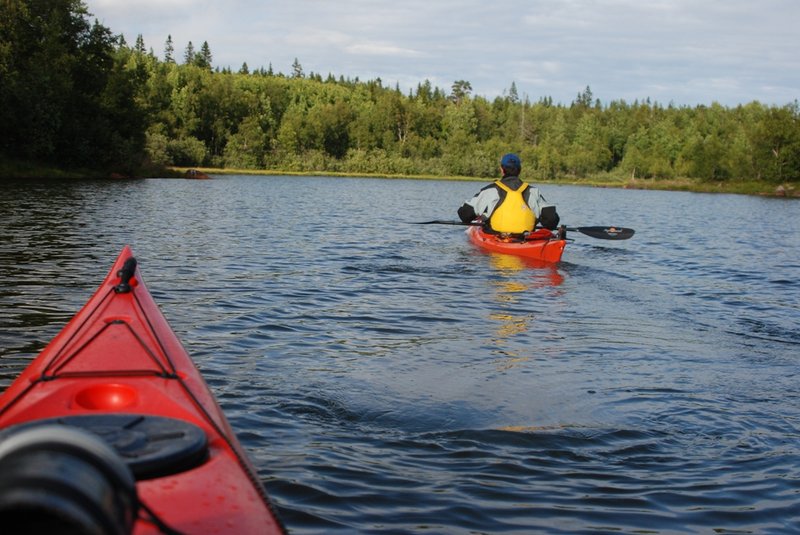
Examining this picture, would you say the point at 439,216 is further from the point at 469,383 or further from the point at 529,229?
the point at 469,383

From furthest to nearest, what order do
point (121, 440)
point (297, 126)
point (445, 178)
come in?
1. point (297, 126)
2. point (445, 178)
3. point (121, 440)

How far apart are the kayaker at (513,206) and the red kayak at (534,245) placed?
6.1 inches

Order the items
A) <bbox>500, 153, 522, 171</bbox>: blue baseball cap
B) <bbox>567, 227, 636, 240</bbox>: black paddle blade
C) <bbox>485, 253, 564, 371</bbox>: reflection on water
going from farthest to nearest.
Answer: <bbox>567, 227, 636, 240</bbox>: black paddle blade < <bbox>500, 153, 522, 171</bbox>: blue baseball cap < <bbox>485, 253, 564, 371</bbox>: reflection on water

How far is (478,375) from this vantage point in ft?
23.3

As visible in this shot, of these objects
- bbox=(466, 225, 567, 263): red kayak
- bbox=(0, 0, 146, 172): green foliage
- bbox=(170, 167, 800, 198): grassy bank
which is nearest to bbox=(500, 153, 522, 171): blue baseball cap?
bbox=(466, 225, 567, 263): red kayak

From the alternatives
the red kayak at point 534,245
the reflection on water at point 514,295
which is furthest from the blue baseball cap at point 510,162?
the reflection on water at point 514,295

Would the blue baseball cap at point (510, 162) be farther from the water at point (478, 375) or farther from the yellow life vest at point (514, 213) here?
the water at point (478, 375)

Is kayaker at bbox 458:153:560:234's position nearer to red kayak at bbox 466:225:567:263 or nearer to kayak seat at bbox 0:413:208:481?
red kayak at bbox 466:225:567:263

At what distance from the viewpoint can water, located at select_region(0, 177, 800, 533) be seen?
454cm

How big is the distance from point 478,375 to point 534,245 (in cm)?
726

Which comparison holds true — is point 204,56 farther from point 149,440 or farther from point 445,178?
point 149,440

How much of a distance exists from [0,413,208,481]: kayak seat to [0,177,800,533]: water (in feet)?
4.12

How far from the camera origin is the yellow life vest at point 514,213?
1416 centimetres

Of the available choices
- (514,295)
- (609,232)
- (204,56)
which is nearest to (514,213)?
(609,232)
